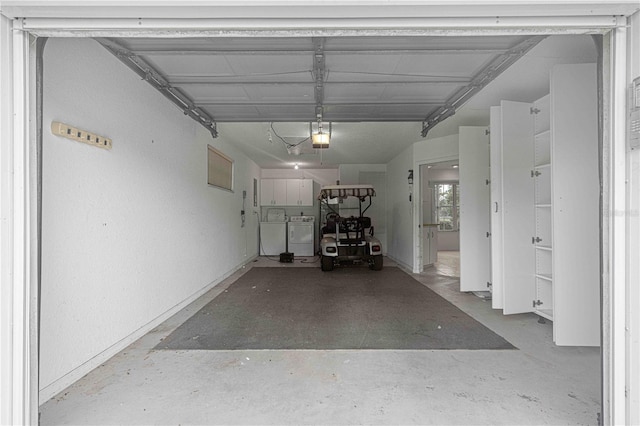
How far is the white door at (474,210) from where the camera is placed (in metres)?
4.10

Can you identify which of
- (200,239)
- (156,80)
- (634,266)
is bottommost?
(200,239)

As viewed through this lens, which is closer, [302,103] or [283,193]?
[302,103]

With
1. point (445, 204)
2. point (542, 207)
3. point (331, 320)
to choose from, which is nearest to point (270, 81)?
A: point (331, 320)

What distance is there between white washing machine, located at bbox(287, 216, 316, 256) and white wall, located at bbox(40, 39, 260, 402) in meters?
4.14

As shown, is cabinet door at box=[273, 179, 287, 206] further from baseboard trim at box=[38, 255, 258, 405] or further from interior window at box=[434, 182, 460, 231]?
interior window at box=[434, 182, 460, 231]

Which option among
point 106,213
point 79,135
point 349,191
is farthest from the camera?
point 349,191

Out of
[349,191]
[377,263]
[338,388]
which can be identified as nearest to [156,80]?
[338,388]

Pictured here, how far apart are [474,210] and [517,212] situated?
3.66ft

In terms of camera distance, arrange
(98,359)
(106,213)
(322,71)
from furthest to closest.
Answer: (322,71) → (106,213) → (98,359)

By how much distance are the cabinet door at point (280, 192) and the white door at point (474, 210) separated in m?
5.12

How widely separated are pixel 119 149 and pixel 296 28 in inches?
76.4

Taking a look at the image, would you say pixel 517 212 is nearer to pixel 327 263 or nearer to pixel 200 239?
pixel 327 263

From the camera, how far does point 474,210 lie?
4.19 metres

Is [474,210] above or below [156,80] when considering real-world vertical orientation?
below
